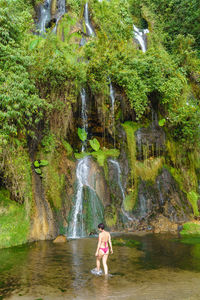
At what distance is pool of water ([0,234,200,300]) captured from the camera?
583 cm

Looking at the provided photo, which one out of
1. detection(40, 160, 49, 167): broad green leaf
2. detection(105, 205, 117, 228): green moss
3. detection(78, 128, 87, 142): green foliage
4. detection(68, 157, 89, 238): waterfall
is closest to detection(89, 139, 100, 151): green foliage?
detection(78, 128, 87, 142): green foliage

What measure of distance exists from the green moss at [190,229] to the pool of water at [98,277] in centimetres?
244

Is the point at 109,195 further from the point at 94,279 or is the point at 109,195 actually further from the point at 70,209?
the point at 94,279

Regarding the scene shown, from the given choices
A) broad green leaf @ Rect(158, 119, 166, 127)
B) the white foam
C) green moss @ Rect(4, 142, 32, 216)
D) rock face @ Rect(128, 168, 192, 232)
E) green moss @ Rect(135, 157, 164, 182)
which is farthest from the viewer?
broad green leaf @ Rect(158, 119, 166, 127)

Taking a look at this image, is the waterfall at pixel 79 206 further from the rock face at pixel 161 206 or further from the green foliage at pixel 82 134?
the rock face at pixel 161 206

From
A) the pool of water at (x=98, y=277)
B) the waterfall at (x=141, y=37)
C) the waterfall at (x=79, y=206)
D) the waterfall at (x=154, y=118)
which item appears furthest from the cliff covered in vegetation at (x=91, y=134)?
the waterfall at (x=141, y=37)

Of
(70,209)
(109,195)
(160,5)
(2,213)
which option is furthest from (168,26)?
(2,213)

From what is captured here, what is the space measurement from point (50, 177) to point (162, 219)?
620cm

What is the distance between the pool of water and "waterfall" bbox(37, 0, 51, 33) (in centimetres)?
2090

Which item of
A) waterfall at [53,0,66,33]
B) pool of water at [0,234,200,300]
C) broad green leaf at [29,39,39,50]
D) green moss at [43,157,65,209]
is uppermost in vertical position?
waterfall at [53,0,66,33]

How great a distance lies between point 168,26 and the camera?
1173 inches

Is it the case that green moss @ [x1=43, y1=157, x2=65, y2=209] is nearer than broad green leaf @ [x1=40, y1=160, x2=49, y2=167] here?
Yes

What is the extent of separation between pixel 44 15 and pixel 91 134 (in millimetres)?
15149

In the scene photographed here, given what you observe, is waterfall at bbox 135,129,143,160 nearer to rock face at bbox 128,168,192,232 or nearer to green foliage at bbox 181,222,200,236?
rock face at bbox 128,168,192,232
